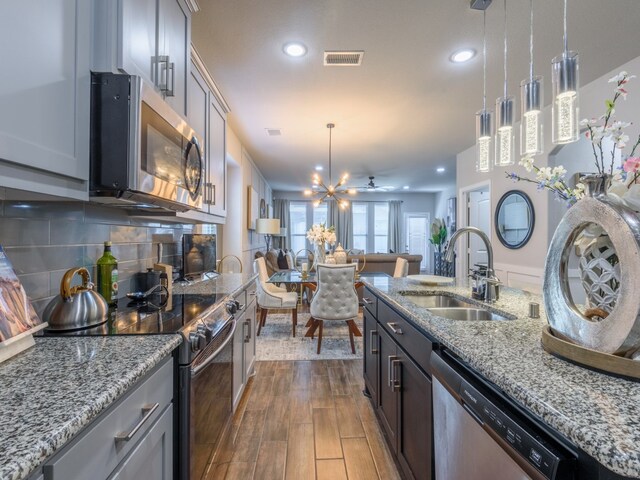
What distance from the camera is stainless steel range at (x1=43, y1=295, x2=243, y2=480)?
1118 millimetres

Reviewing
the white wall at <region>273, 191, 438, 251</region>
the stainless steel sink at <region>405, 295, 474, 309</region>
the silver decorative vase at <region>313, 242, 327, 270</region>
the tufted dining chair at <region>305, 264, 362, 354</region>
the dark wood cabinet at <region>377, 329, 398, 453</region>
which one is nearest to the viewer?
the dark wood cabinet at <region>377, 329, 398, 453</region>

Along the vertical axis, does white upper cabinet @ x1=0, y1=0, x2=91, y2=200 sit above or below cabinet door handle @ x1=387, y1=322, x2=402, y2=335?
above

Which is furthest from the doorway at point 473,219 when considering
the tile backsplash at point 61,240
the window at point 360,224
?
the tile backsplash at point 61,240

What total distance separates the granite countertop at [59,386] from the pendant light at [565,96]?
1.63 metres

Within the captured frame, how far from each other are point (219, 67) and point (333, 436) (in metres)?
3.00

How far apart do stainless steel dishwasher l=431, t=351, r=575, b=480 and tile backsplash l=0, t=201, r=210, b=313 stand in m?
1.51

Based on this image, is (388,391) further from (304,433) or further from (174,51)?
(174,51)

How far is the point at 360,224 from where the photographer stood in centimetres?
1021

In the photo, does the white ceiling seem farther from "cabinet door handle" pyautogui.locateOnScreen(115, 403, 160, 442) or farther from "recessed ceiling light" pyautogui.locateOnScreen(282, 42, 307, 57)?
"cabinet door handle" pyautogui.locateOnScreen(115, 403, 160, 442)

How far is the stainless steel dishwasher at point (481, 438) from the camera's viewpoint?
0.59m

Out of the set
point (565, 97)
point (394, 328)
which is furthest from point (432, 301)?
point (565, 97)

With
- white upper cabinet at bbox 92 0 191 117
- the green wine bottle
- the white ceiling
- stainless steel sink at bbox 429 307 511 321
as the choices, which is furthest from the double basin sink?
the white ceiling

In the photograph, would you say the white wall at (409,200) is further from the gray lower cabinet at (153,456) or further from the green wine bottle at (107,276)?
the gray lower cabinet at (153,456)

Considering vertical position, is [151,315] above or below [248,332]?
above
